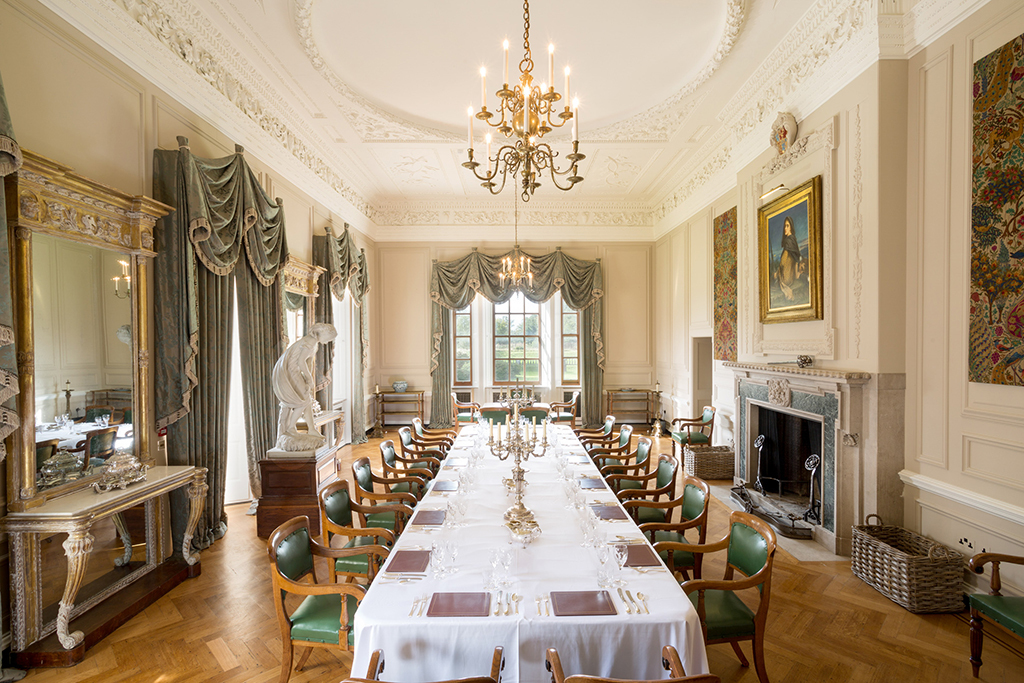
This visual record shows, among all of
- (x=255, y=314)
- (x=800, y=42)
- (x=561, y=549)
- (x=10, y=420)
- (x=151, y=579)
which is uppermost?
(x=800, y=42)

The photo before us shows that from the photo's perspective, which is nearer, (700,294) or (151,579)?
(151,579)

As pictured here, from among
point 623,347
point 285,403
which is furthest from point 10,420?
point 623,347

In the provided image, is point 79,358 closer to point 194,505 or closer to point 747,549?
point 194,505

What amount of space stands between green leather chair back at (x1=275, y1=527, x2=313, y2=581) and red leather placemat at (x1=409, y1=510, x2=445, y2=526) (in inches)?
21.6

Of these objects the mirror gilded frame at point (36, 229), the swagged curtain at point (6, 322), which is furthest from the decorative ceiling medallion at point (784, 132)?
the swagged curtain at point (6, 322)

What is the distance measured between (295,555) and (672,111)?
591 cm

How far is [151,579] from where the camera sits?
10.8 feet

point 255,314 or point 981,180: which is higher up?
→ point 981,180

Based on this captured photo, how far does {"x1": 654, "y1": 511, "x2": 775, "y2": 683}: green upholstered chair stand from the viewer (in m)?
2.14

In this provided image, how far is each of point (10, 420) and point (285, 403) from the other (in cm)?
211

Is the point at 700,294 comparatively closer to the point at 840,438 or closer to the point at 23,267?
the point at 840,438

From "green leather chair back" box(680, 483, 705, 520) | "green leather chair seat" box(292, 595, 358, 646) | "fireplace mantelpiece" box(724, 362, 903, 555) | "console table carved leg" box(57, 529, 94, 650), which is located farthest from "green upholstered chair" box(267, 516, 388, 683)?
"fireplace mantelpiece" box(724, 362, 903, 555)

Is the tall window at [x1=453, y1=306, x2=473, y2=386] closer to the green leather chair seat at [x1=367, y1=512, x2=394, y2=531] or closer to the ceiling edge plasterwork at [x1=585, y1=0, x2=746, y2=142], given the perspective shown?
the ceiling edge plasterwork at [x1=585, y1=0, x2=746, y2=142]

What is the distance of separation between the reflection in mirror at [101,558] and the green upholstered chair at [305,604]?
4.49 feet
